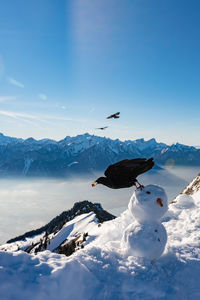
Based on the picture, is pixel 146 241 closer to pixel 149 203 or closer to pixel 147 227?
pixel 147 227

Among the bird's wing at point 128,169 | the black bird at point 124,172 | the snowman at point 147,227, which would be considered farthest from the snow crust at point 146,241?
the bird's wing at point 128,169

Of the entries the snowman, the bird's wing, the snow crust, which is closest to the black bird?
the bird's wing

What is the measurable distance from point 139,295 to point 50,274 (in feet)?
8.08

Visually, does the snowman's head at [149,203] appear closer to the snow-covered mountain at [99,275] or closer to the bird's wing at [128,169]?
the bird's wing at [128,169]

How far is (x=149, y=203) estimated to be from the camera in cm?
662

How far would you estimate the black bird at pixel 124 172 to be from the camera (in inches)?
262

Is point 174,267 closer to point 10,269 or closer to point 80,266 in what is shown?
point 80,266

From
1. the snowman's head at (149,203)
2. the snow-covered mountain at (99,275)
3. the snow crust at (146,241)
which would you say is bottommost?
the snow-covered mountain at (99,275)

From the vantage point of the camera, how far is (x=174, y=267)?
608 centimetres

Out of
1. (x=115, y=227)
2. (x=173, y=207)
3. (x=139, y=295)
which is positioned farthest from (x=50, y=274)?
(x=173, y=207)

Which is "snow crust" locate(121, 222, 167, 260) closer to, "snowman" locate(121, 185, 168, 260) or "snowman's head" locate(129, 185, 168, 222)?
"snowman" locate(121, 185, 168, 260)

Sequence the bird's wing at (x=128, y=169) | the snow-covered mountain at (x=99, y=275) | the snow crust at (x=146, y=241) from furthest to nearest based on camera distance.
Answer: the bird's wing at (x=128, y=169) → the snow crust at (x=146, y=241) → the snow-covered mountain at (x=99, y=275)

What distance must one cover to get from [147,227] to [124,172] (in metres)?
2.16

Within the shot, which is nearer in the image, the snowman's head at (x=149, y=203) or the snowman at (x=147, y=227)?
the snowman at (x=147, y=227)
